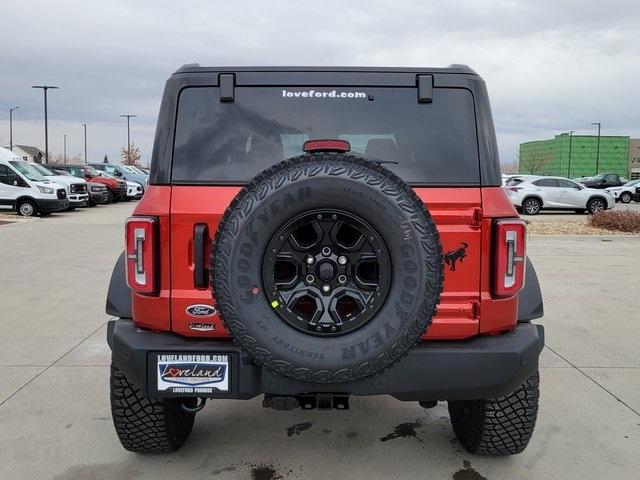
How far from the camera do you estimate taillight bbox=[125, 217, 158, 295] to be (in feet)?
8.70

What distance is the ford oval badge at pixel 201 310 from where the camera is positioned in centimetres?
264

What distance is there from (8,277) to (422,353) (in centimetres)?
768

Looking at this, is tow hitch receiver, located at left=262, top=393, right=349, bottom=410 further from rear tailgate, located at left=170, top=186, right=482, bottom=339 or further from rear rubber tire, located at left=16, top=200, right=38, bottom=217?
rear rubber tire, located at left=16, top=200, right=38, bottom=217

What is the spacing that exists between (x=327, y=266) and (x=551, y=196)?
21166 mm

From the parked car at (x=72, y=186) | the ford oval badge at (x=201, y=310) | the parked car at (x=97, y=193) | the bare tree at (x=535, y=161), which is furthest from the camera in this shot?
the bare tree at (x=535, y=161)

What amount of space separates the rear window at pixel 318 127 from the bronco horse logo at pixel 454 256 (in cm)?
41

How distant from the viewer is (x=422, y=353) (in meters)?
2.55

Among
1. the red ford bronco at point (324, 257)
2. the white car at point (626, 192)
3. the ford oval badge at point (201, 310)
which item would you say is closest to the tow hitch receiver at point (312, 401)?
the red ford bronco at point (324, 257)

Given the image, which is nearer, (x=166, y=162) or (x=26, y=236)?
(x=166, y=162)

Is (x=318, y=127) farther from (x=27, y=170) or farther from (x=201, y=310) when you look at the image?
(x=27, y=170)

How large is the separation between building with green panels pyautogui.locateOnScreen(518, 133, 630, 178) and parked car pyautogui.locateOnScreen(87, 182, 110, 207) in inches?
3499

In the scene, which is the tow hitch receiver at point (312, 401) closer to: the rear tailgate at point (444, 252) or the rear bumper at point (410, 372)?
the rear bumper at point (410, 372)

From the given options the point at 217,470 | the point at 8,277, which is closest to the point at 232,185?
the point at 217,470

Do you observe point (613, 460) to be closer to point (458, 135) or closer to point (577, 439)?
point (577, 439)
